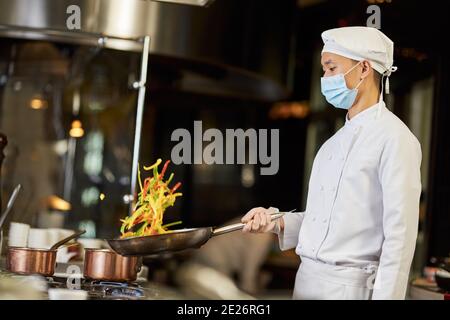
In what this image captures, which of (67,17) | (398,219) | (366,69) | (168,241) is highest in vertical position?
(67,17)

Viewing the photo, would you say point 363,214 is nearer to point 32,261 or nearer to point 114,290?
point 114,290

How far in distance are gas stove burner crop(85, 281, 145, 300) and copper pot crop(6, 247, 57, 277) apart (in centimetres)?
13

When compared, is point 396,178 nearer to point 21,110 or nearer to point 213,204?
point 21,110

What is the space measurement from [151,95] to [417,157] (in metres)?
4.20

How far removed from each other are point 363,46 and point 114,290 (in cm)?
92

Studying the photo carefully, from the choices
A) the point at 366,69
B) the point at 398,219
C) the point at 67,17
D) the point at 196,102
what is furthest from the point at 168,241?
the point at 196,102

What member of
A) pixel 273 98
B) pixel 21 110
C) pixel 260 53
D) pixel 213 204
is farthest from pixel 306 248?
pixel 213 204

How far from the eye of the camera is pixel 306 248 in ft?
7.57

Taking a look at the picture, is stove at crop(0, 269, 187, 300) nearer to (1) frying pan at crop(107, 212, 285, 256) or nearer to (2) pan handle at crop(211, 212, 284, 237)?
(1) frying pan at crop(107, 212, 285, 256)

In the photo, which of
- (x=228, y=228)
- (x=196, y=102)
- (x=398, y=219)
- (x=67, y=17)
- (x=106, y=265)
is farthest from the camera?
(x=196, y=102)

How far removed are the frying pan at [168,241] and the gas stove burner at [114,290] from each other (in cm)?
12

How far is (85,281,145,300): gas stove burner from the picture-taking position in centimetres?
223

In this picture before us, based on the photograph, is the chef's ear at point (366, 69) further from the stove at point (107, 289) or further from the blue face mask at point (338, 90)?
the stove at point (107, 289)

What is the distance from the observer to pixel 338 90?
2.28m
